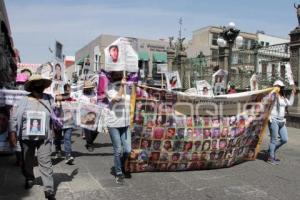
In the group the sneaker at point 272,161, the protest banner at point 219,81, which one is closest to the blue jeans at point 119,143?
the sneaker at point 272,161

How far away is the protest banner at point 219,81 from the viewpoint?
16.1m

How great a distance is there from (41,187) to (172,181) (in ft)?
6.38

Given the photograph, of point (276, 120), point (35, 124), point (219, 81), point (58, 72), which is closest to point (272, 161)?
point (276, 120)

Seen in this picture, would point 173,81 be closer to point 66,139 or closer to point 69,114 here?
point 69,114

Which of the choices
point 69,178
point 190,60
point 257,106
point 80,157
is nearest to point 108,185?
point 69,178

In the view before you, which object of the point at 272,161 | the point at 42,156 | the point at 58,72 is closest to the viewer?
the point at 42,156

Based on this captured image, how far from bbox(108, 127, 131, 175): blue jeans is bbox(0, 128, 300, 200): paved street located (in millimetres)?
304

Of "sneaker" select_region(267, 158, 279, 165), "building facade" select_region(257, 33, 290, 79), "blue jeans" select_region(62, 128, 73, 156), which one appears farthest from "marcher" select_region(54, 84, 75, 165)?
"building facade" select_region(257, 33, 290, 79)

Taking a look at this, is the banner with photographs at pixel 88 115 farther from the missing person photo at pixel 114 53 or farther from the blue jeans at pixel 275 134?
the blue jeans at pixel 275 134

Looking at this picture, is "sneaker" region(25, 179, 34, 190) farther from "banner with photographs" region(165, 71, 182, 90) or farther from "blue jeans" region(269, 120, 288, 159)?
"banner with photographs" region(165, 71, 182, 90)

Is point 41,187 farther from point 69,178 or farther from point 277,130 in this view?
point 277,130

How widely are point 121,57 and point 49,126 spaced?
63.8 inches

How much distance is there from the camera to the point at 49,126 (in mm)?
6250

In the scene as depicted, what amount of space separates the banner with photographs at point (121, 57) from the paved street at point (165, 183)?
68.1 inches
